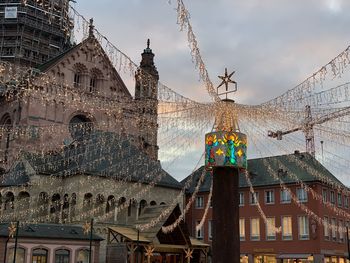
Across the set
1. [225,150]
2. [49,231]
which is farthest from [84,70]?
[225,150]

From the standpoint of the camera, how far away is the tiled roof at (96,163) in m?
46.0

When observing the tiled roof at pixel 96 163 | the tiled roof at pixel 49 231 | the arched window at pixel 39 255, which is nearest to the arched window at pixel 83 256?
the tiled roof at pixel 49 231

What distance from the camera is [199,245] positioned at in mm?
44750

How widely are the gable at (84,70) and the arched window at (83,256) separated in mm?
17149

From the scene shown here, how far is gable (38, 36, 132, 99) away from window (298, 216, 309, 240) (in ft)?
74.2

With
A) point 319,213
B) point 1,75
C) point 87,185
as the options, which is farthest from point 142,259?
point 1,75

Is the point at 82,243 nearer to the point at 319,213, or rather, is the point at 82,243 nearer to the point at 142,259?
the point at 142,259

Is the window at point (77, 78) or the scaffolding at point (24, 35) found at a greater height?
the scaffolding at point (24, 35)

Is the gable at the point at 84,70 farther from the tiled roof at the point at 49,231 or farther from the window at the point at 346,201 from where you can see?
the window at the point at 346,201

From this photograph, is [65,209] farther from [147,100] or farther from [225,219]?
[225,219]

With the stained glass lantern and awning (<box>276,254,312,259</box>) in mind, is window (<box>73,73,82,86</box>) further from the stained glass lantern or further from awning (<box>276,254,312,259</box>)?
the stained glass lantern

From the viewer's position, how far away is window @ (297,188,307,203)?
47.3 metres

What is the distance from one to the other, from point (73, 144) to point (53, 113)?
5.23 metres

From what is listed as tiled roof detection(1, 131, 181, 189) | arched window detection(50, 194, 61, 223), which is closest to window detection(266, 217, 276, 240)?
tiled roof detection(1, 131, 181, 189)
